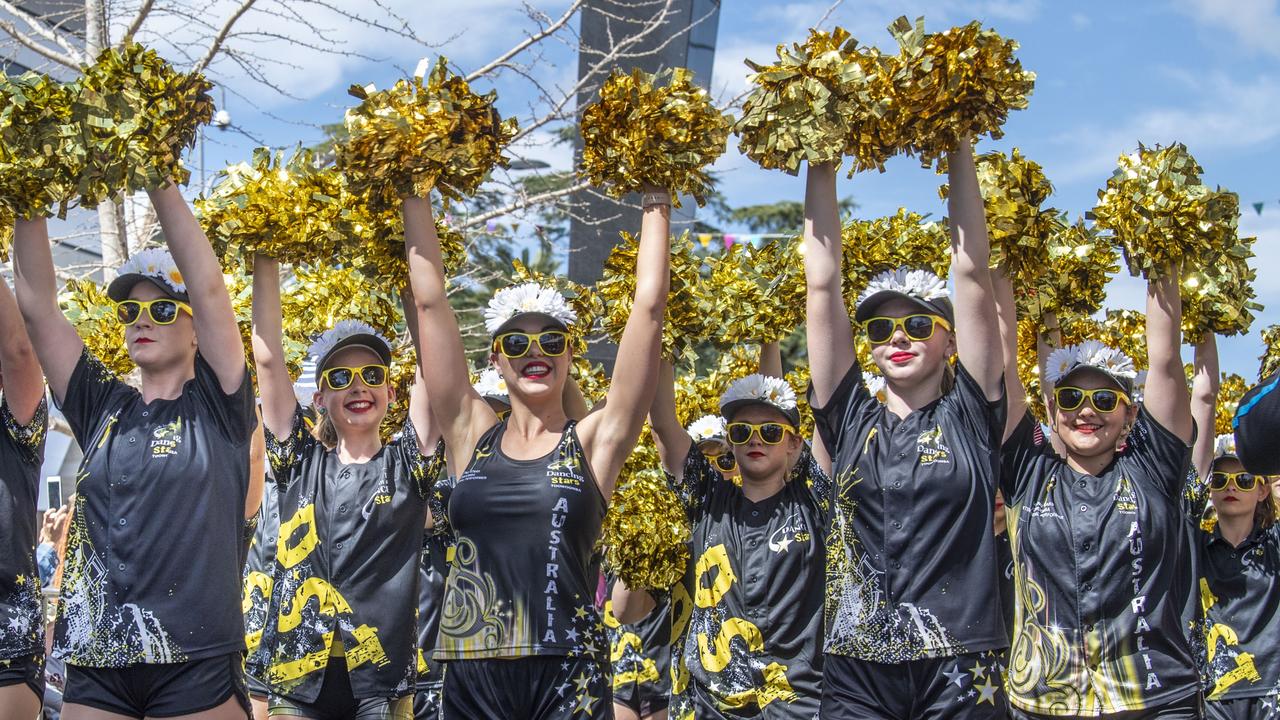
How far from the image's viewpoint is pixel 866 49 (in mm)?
4344

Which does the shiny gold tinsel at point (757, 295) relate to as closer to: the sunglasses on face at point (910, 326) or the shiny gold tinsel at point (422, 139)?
the sunglasses on face at point (910, 326)

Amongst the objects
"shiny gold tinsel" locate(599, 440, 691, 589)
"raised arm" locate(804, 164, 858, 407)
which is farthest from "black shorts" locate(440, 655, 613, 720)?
"shiny gold tinsel" locate(599, 440, 691, 589)

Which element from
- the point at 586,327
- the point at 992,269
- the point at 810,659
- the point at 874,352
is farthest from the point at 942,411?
the point at 586,327

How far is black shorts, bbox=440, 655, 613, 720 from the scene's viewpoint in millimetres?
4020

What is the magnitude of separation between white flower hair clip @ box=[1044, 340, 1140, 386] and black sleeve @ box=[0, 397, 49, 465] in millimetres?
4189

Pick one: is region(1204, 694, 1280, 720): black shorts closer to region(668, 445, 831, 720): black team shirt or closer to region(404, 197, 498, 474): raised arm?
region(668, 445, 831, 720): black team shirt

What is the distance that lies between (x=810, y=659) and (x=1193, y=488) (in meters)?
1.84

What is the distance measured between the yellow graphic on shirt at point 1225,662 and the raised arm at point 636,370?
3785 mm

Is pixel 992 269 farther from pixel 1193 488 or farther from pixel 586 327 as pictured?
pixel 586 327

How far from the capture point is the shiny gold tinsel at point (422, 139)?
4348mm

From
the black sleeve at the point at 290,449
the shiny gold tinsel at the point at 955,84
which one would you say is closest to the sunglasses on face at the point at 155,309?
the black sleeve at the point at 290,449

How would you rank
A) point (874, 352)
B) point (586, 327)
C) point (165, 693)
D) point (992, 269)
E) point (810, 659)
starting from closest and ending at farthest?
point (165, 693) → point (874, 352) → point (992, 269) → point (810, 659) → point (586, 327)

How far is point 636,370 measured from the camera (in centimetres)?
429

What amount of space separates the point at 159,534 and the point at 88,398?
693 mm
